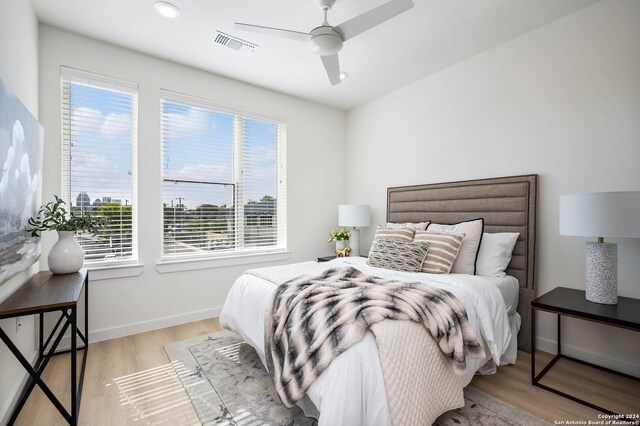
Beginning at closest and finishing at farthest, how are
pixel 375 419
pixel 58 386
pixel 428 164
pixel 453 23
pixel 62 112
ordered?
pixel 375 419 → pixel 58 386 → pixel 453 23 → pixel 62 112 → pixel 428 164

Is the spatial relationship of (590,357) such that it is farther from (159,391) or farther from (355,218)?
(159,391)

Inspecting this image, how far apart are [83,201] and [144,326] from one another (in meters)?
1.38

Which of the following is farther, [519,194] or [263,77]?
[263,77]

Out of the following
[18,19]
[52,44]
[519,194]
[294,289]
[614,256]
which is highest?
[52,44]

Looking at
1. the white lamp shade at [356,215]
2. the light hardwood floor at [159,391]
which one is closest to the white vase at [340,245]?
the white lamp shade at [356,215]

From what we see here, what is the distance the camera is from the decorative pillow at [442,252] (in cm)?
264

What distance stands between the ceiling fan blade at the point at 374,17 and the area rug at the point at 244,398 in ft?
8.27

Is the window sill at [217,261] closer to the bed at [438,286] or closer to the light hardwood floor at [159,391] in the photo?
the light hardwood floor at [159,391]

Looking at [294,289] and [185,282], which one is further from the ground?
[294,289]

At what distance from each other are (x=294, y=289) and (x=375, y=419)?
0.89 meters

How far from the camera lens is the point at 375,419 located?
1369mm

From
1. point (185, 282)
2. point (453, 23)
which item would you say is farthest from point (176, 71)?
point (453, 23)

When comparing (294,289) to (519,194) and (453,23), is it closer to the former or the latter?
(519,194)

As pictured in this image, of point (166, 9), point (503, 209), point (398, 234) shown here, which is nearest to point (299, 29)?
point (166, 9)
